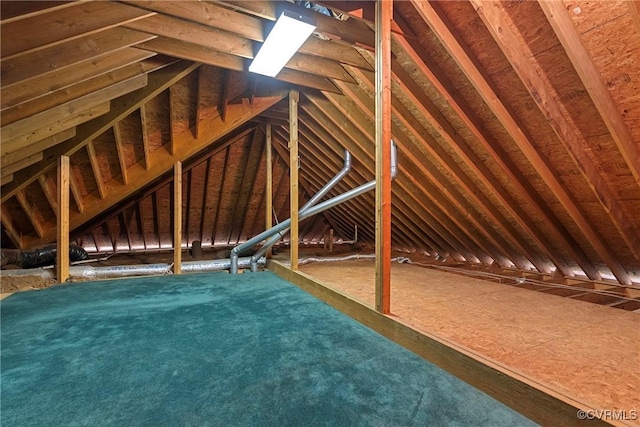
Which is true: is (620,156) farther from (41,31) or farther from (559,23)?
(41,31)

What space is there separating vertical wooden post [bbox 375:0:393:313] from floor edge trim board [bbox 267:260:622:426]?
19 centimetres

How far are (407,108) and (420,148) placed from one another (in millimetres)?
589

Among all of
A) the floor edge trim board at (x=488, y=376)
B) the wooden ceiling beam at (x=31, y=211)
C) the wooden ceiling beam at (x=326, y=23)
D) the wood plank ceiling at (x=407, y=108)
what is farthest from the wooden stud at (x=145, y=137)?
the floor edge trim board at (x=488, y=376)

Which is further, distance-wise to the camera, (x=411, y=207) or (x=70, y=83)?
(x=411, y=207)

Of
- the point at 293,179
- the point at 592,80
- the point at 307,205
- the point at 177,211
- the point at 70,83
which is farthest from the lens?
the point at 307,205

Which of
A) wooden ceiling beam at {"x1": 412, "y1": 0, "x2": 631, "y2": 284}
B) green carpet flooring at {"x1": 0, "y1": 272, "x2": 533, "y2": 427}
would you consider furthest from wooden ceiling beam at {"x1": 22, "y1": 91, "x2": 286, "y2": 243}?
wooden ceiling beam at {"x1": 412, "y1": 0, "x2": 631, "y2": 284}

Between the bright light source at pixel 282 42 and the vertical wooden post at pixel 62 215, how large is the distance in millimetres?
2764

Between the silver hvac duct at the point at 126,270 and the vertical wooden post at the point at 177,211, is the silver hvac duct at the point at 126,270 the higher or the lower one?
the lower one

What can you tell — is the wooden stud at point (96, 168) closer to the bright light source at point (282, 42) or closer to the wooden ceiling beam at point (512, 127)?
the bright light source at point (282, 42)

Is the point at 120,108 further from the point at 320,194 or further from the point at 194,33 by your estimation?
the point at 320,194

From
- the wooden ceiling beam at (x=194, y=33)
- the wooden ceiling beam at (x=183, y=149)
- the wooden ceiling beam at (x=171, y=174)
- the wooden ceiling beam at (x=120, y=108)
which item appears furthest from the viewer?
the wooden ceiling beam at (x=171, y=174)

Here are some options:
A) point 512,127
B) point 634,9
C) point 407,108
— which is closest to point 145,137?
point 407,108

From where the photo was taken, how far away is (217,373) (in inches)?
66.6

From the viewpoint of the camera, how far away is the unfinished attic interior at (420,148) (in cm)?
190
